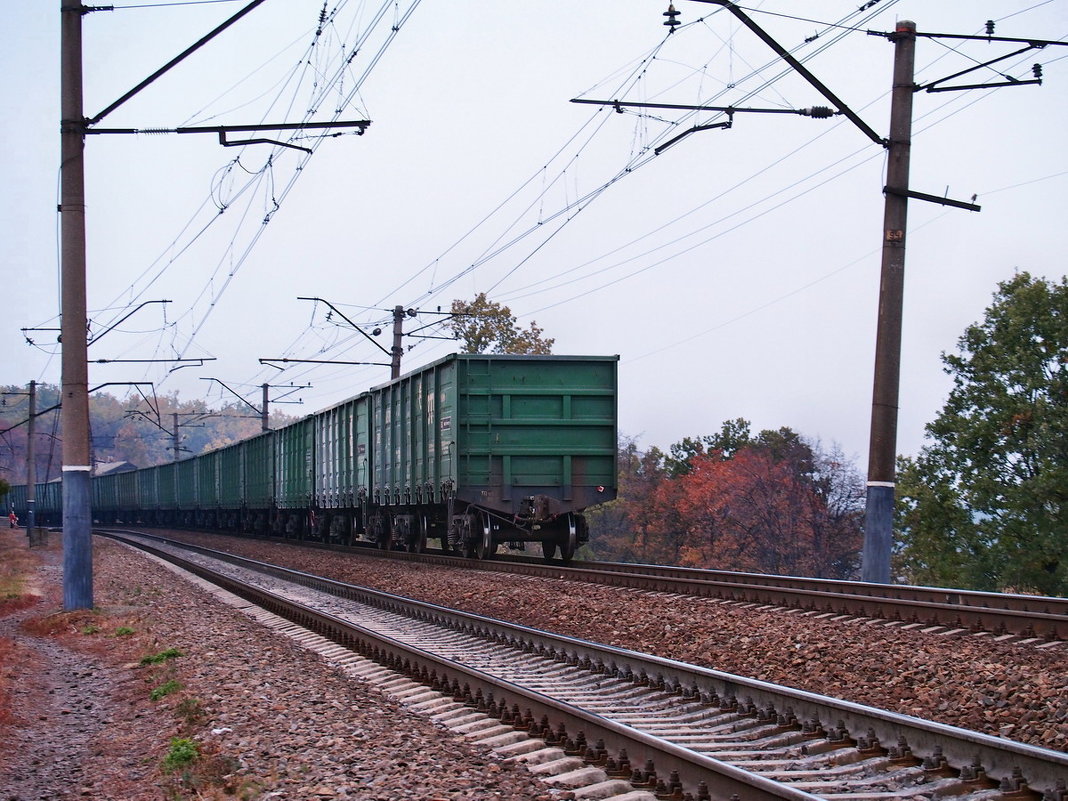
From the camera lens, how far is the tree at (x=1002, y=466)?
2703 cm

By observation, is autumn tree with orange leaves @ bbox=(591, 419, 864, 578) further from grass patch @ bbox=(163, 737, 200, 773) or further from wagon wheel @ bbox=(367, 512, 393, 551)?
grass patch @ bbox=(163, 737, 200, 773)

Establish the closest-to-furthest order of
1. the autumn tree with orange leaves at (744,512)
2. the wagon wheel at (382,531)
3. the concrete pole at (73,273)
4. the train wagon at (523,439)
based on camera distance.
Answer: the concrete pole at (73,273), the train wagon at (523,439), the wagon wheel at (382,531), the autumn tree with orange leaves at (744,512)

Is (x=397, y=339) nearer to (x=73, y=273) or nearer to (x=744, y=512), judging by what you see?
(x=73, y=273)

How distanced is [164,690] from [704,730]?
439cm

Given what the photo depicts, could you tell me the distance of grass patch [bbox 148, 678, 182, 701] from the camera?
344 inches

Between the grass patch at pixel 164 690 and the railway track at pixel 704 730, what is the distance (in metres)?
1.81

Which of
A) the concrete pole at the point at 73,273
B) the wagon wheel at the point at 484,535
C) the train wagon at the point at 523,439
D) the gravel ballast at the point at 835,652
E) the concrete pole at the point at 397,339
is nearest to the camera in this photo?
the gravel ballast at the point at 835,652

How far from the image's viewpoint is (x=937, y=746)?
19.0 ft

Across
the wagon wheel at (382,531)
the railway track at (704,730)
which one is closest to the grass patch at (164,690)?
the railway track at (704,730)

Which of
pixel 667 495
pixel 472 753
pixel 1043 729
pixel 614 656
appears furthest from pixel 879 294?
pixel 667 495

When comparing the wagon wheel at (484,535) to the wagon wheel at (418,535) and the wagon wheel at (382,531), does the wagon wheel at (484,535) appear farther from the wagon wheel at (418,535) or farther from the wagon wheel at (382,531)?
the wagon wheel at (382,531)

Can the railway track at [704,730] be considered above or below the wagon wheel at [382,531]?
above

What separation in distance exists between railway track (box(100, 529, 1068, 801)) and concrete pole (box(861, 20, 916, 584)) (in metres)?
5.84

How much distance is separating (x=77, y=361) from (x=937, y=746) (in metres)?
11.8
